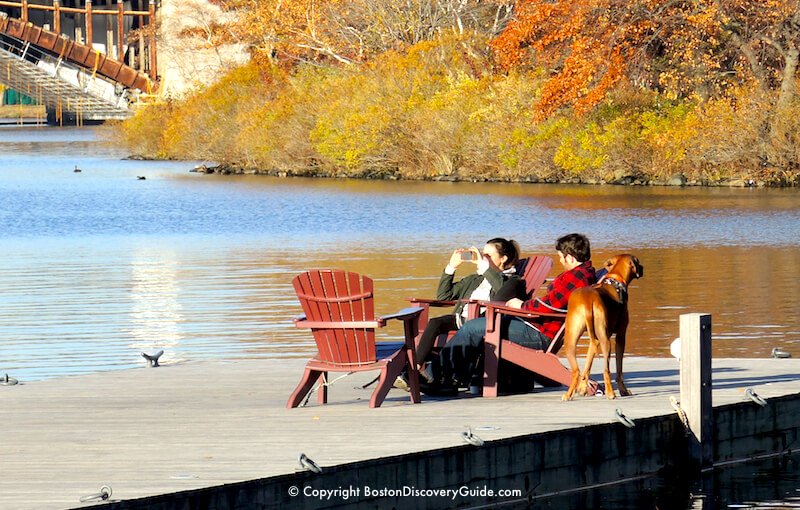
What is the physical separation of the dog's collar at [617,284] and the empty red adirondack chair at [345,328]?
109cm

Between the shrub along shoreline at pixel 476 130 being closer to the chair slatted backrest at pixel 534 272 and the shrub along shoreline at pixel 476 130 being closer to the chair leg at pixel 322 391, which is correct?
the chair slatted backrest at pixel 534 272

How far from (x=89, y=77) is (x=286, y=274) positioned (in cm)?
6891

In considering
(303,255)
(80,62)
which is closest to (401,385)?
(303,255)

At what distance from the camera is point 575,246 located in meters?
9.75

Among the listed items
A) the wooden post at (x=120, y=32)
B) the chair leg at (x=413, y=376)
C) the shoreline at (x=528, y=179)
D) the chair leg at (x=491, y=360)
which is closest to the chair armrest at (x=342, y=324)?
the chair leg at (x=413, y=376)

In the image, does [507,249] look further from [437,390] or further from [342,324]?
[342,324]

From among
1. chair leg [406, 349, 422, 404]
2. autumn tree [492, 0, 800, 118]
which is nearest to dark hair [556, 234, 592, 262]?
chair leg [406, 349, 422, 404]

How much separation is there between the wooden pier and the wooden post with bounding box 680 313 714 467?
148mm

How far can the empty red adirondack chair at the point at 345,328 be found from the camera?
9094 millimetres

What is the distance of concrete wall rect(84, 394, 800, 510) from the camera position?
716 cm

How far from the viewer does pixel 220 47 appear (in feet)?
222

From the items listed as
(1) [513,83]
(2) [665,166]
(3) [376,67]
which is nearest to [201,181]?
(3) [376,67]

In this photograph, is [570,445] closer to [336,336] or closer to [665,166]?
[336,336]

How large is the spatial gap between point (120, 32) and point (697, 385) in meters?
88.8
